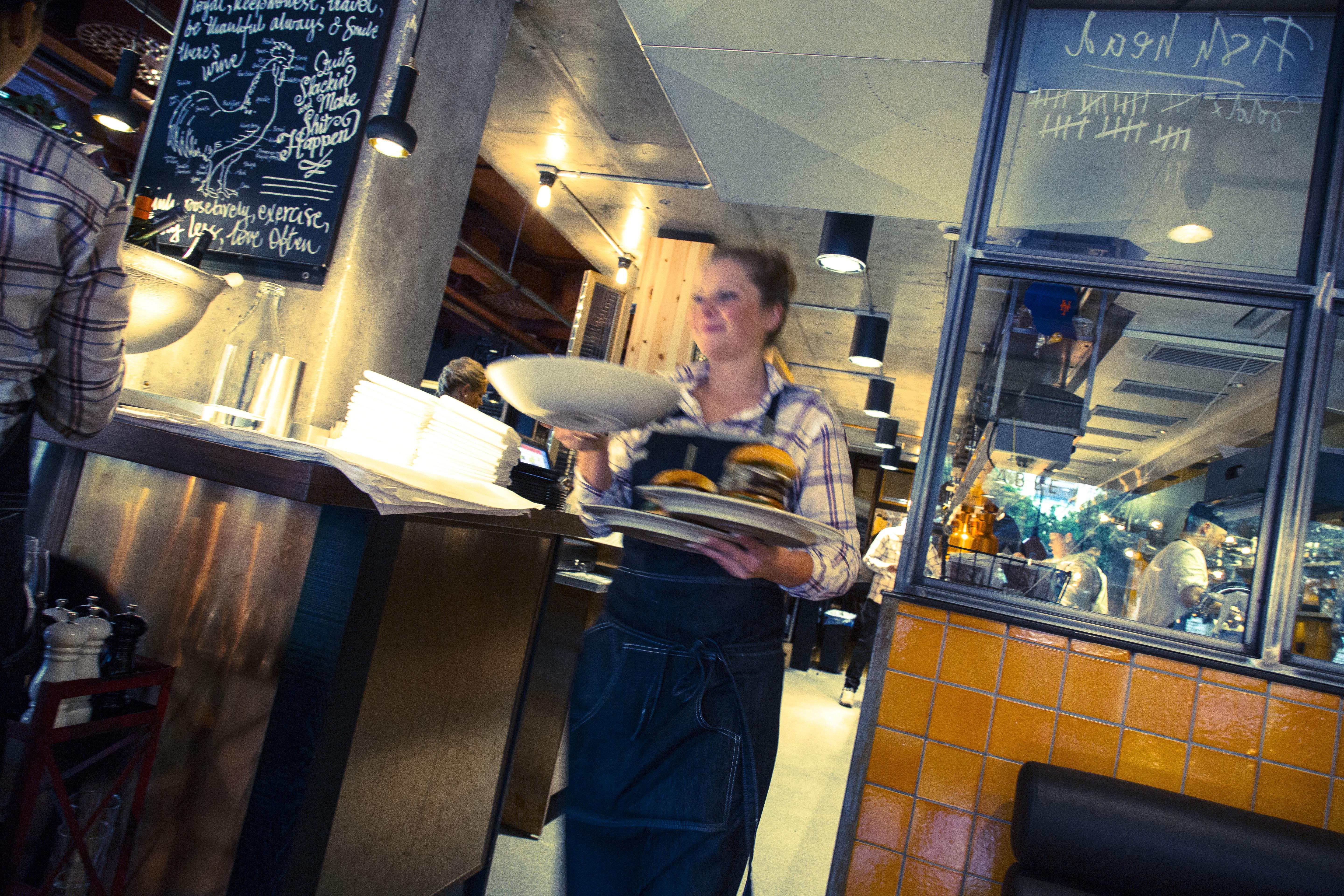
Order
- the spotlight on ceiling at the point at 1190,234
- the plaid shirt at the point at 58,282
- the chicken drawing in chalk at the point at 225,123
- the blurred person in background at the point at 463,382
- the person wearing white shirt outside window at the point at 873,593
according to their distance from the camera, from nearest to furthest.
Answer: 1. the plaid shirt at the point at 58,282
2. the spotlight on ceiling at the point at 1190,234
3. the chicken drawing in chalk at the point at 225,123
4. the blurred person in background at the point at 463,382
5. the person wearing white shirt outside window at the point at 873,593

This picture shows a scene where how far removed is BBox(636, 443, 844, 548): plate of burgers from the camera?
3.15 feet

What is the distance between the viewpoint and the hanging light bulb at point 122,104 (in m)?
2.68

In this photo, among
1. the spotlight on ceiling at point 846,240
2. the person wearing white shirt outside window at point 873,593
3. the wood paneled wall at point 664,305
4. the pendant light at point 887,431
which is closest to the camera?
the spotlight on ceiling at point 846,240

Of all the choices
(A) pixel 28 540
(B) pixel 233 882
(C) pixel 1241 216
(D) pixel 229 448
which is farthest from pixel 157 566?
(C) pixel 1241 216

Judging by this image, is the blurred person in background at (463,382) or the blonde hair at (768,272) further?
the blurred person in background at (463,382)

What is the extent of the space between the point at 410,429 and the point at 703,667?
0.82m

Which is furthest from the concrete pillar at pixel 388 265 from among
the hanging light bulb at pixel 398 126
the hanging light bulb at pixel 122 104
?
the hanging light bulb at pixel 122 104

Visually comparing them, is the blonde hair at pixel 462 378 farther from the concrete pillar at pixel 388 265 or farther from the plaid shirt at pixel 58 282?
the plaid shirt at pixel 58 282

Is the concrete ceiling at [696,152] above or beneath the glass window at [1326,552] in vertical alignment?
above

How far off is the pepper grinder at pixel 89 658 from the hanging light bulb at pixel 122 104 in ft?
7.25

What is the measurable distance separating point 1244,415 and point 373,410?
2.21 m

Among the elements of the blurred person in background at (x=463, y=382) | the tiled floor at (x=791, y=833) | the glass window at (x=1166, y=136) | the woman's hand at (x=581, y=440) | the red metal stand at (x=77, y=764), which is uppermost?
the glass window at (x=1166, y=136)

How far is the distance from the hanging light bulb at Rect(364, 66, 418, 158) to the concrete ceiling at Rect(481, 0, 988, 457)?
2.56 feet

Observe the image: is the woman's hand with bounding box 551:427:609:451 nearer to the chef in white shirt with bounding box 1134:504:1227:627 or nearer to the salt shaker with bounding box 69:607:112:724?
the salt shaker with bounding box 69:607:112:724
